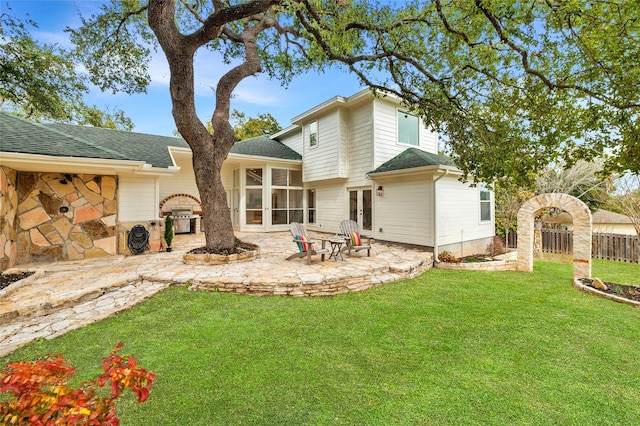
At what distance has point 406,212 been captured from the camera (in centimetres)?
912

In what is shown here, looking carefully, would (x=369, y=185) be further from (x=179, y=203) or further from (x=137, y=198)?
(x=179, y=203)

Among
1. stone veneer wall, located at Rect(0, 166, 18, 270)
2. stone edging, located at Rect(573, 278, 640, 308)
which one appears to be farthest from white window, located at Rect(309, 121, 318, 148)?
stone edging, located at Rect(573, 278, 640, 308)

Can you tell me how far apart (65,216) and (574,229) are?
1312 centimetres

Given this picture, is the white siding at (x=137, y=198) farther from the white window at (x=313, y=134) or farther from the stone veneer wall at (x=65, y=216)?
the white window at (x=313, y=134)

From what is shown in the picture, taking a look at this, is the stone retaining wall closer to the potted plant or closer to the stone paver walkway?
the stone paver walkway

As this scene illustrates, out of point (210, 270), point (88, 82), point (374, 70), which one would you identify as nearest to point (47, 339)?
point (210, 270)

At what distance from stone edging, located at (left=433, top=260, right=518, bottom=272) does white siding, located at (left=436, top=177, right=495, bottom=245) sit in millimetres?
877

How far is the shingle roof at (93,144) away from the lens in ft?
19.6

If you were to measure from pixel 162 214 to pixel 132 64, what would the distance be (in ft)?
19.0

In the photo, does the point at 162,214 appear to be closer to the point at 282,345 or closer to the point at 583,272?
the point at 282,345

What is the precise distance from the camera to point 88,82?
353 inches

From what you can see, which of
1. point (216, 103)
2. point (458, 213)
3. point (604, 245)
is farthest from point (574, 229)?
point (216, 103)

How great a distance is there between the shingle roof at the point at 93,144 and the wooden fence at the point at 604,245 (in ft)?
37.8

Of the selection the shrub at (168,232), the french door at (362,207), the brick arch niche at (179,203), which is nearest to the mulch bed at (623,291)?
the french door at (362,207)
